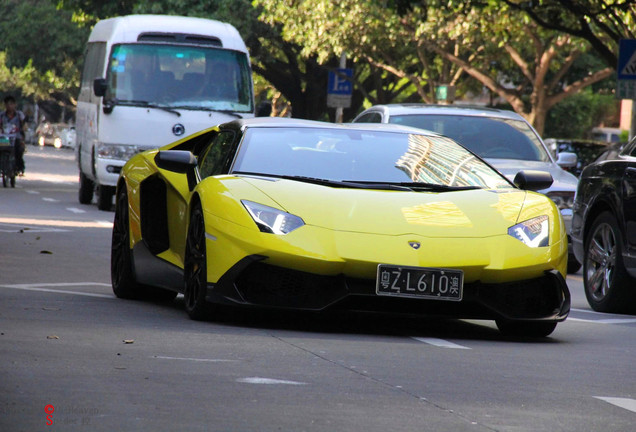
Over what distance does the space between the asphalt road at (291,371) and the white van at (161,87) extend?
11.2m

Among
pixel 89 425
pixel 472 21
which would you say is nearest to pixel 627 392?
pixel 89 425

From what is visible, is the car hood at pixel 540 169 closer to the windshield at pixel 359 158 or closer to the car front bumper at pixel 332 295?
the windshield at pixel 359 158

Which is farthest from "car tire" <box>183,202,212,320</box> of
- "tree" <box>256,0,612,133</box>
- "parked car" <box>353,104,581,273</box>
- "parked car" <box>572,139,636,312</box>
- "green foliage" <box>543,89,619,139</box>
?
"green foliage" <box>543,89,619,139</box>

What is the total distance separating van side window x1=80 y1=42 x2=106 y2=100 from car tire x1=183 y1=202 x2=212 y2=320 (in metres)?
14.4

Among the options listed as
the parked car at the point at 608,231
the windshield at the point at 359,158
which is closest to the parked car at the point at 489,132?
the parked car at the point at 608,231

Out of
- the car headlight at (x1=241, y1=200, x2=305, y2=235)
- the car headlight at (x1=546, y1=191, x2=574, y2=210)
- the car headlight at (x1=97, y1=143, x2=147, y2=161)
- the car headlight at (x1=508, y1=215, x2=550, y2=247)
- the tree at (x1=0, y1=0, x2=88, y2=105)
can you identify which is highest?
the car headlight at (x1=241, y1=200, x2=305, y2=235)

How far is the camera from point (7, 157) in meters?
28.6

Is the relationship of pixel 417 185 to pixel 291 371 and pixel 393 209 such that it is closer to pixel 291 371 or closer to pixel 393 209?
pixel 393 209

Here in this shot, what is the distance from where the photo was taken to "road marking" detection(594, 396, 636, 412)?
19.1 feet

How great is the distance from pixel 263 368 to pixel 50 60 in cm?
5068

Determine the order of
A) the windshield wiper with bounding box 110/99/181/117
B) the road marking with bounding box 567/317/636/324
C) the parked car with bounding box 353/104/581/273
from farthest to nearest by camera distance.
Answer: the windshield wiper with bounding box 110/99/181/117 → the parked car with bounding box 353/104/581/273 → the road marking with bounding box 567/317/636/324

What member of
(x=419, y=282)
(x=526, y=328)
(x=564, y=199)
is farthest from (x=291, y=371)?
(x=564, y=199)

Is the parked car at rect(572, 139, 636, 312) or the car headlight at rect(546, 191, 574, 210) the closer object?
the parked car at rect(572, 139, 636, 312)

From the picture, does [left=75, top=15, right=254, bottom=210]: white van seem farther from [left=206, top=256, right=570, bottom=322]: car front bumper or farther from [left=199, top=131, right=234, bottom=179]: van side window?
[left=206, top=256, right=570, bottom=322]: car front bumper
